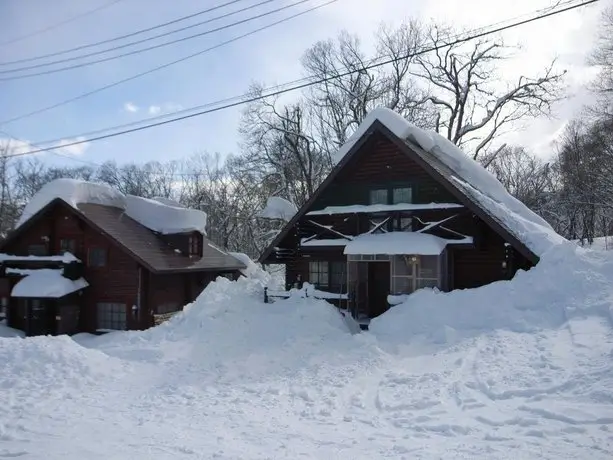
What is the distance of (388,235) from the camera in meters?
17.1

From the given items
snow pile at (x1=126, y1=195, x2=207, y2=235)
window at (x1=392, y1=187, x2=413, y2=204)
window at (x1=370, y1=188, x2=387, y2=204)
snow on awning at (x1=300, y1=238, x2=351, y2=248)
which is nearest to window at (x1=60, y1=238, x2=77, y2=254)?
snow pile at (x1=126, y1=195, x2=207, y2=235)

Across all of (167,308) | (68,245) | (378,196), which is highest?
(378,196)

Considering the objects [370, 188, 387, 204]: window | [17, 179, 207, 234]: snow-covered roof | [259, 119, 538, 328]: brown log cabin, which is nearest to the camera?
[259, 119, 538, 328]: brown log cabin

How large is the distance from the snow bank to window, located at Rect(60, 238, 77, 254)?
1650 cm

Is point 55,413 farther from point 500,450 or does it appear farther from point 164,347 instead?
point 500,450

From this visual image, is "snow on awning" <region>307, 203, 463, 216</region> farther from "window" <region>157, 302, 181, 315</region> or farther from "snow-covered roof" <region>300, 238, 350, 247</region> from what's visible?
"window" <region>157, 302, 181, 315</region>

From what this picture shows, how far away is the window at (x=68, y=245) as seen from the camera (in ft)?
77.5

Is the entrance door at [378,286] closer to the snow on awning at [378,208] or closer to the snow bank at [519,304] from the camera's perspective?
the snow on awning at [378,208]

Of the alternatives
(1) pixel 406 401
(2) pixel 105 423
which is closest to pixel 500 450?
(1) pixel 406 401

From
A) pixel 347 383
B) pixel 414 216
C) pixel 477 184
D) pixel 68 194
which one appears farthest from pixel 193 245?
pixel 347 383

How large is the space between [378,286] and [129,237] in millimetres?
12200

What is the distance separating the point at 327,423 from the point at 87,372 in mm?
5216

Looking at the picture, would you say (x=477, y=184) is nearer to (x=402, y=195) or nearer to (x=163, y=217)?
(x=402, y=195)

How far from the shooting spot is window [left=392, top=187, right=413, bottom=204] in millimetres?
17562
